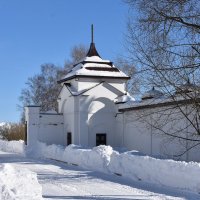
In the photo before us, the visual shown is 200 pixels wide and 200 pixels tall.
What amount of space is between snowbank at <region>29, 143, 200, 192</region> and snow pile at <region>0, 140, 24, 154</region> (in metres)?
10.6

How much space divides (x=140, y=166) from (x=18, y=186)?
24.8 ft

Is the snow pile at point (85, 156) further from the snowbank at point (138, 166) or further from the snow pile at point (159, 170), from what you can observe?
the snow pile at point (159, 170)

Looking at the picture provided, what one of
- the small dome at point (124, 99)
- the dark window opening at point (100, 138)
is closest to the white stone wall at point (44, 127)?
the dark window opening at point (100, 138)

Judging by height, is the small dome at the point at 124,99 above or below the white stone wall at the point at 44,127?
above

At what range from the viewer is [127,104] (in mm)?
27875

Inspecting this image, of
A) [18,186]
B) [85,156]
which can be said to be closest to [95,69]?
[85,156]

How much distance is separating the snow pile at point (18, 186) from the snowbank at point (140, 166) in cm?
530

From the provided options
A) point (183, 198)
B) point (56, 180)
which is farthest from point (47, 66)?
point (183, 198)

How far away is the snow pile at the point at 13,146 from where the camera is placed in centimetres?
3307

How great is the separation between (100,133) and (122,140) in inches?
83.0

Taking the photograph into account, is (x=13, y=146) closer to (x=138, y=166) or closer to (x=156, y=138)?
(x=156, y=138)

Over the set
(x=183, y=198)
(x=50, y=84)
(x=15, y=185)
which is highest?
(x=50, y=84)

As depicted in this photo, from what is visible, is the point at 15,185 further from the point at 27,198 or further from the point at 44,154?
the point at 44,154

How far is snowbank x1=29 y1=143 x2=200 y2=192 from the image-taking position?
1247 centimetres
